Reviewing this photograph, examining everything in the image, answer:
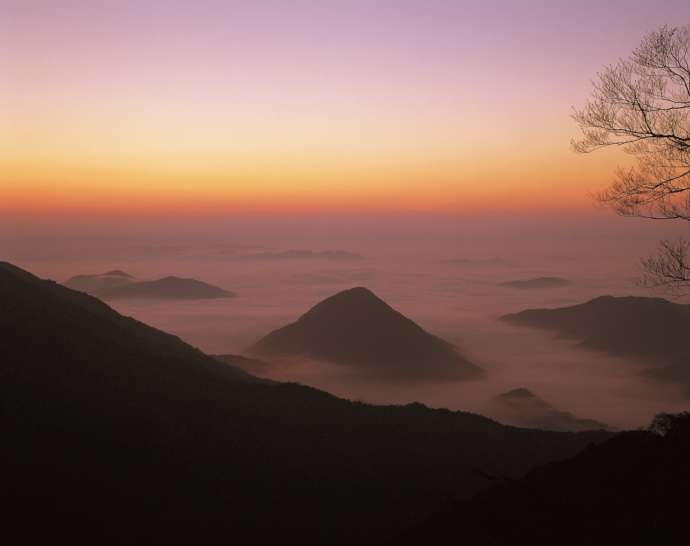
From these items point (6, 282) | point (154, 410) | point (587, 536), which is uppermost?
point (6, 282)

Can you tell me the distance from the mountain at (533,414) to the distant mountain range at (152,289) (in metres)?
111

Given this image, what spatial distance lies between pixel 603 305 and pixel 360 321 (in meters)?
62.2

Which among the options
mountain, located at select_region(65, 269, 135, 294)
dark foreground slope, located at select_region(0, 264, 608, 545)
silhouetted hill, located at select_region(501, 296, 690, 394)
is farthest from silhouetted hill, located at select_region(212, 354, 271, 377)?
mountain, located at select_region(65, 269, 135, 294)

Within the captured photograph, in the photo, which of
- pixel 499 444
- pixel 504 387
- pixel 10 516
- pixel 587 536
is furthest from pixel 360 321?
pixel 587 536

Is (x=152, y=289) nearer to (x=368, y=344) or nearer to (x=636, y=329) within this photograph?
(x=368, y=344)

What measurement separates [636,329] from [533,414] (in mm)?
53404

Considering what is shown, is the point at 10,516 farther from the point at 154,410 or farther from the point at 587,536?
the point at 587,536

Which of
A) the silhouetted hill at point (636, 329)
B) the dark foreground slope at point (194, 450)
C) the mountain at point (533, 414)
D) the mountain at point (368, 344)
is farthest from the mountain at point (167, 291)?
the dark foreground slope at point (194, 450)

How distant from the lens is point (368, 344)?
70.2m

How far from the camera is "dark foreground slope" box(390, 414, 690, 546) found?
7.54 meters

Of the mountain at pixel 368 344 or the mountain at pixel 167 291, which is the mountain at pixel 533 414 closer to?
the mountain at pixel 368 344

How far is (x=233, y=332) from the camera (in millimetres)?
102750

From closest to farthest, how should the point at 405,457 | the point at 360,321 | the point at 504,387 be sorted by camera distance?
the point at 405,457 < the point at 504,387 < the point at 360,321

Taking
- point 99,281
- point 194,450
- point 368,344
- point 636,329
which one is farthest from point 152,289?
point 194,450
